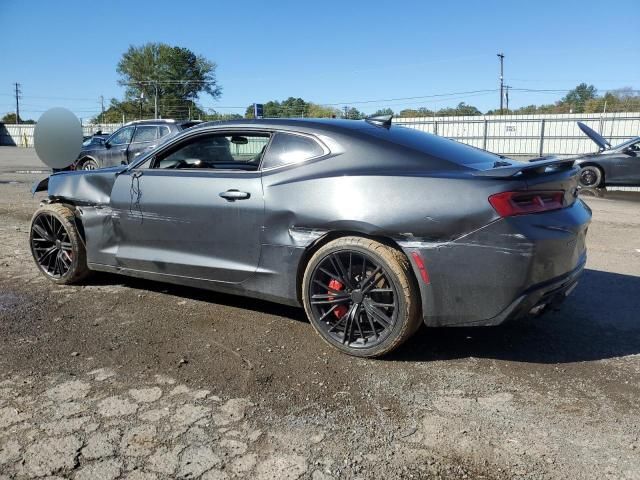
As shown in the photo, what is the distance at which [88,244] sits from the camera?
4766 millimetres

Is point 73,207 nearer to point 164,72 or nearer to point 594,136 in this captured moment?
point 594,136

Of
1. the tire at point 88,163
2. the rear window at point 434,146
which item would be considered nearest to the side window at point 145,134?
the tire at point 88,163

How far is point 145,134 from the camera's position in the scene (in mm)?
14227

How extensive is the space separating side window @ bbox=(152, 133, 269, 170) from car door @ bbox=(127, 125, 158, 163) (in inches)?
395

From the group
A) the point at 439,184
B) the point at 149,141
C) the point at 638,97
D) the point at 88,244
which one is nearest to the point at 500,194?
the point at 439,184

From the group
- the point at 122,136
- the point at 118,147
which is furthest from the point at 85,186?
the point at 122,136

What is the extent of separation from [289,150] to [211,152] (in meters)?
0.97

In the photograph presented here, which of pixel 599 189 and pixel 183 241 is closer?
pixel 183 241

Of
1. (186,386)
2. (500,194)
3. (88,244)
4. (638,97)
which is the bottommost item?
(186,386)

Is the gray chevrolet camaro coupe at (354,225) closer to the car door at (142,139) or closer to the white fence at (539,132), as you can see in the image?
the car door at (142,139)

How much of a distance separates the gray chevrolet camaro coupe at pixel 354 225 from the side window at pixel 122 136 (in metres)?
10.8

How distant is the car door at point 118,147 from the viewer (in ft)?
47.6

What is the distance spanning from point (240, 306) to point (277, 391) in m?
1.59

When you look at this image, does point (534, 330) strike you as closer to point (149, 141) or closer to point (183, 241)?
point (183, 241)
